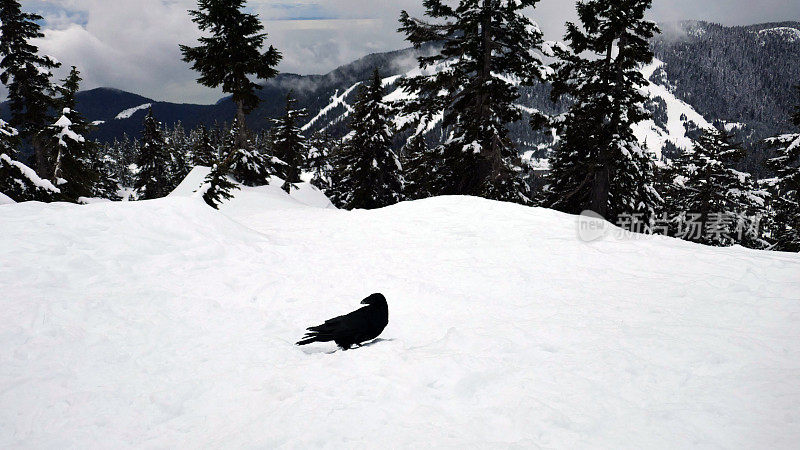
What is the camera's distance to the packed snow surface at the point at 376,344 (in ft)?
9.93

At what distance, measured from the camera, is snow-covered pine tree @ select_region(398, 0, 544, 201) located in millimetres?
16406

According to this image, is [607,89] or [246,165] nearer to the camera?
[607,89]

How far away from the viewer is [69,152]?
22594mm

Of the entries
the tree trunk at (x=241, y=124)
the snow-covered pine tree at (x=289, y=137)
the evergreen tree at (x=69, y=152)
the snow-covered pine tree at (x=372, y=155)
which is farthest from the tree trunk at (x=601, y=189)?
the evergreen tree at (x=69, y=152)

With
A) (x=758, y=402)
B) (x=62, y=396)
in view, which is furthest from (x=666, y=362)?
(x=62, y=396)

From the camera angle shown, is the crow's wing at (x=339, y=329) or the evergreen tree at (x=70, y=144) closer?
the crow's wing at (x=339, y=329)

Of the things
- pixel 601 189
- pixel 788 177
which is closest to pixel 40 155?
pixel 601 189

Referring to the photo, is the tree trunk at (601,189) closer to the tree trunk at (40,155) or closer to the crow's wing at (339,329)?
the crow's wing at (339,329)

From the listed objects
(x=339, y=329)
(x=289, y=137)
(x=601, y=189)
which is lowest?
(x=339, y=329)

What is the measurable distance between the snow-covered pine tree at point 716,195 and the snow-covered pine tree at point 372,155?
19.6 metres

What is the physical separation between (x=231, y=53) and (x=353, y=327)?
74.4 feet

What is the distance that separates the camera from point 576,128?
16312mm

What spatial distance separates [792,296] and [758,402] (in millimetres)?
4184

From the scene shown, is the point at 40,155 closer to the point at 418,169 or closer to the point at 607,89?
the point at 418,169
